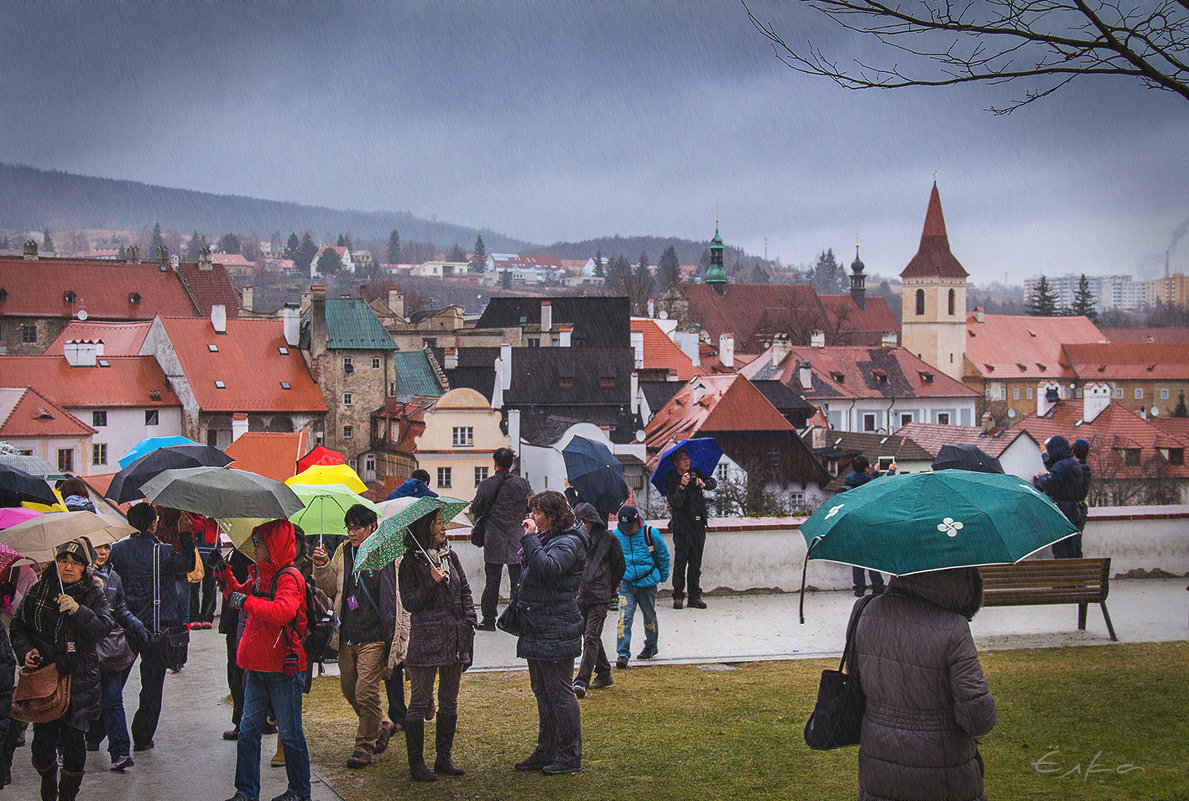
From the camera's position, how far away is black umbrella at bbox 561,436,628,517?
35.0ft

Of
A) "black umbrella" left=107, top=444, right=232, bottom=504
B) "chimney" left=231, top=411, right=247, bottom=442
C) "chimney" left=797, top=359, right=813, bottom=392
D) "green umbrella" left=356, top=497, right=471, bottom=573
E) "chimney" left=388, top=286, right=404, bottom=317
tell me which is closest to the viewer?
"green umbrella" left=356, top=497, right=471, bottom=573

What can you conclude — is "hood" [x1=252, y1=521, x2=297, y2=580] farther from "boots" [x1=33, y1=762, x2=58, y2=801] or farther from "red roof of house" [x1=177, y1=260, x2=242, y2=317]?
"red roof of house" [x1=177, y1=260, x2=242, y2=317]

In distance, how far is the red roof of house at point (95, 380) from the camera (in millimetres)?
54969

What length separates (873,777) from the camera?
504 cm

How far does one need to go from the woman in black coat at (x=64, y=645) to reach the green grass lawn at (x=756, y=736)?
1513 millimetres

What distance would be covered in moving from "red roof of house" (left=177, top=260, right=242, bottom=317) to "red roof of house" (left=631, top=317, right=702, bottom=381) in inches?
1375

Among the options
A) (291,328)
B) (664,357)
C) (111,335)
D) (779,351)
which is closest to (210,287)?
(111,335)

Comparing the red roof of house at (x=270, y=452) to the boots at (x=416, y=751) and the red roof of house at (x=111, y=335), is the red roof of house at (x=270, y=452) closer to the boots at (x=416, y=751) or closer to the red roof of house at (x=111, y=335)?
the boots at (x=416, y=751)

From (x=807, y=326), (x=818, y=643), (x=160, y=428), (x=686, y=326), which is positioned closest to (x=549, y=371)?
(x=160, y=428)

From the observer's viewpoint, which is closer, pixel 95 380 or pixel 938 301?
pixel 95 380

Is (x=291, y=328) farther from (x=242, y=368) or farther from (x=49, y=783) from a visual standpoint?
(x=49, y=783)

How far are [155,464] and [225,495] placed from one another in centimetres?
374

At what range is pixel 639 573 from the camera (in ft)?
33.6

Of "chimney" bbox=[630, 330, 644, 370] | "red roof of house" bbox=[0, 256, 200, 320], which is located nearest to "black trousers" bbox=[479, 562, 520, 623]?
"chimney" bbox=[630, 330, 644, 370]
